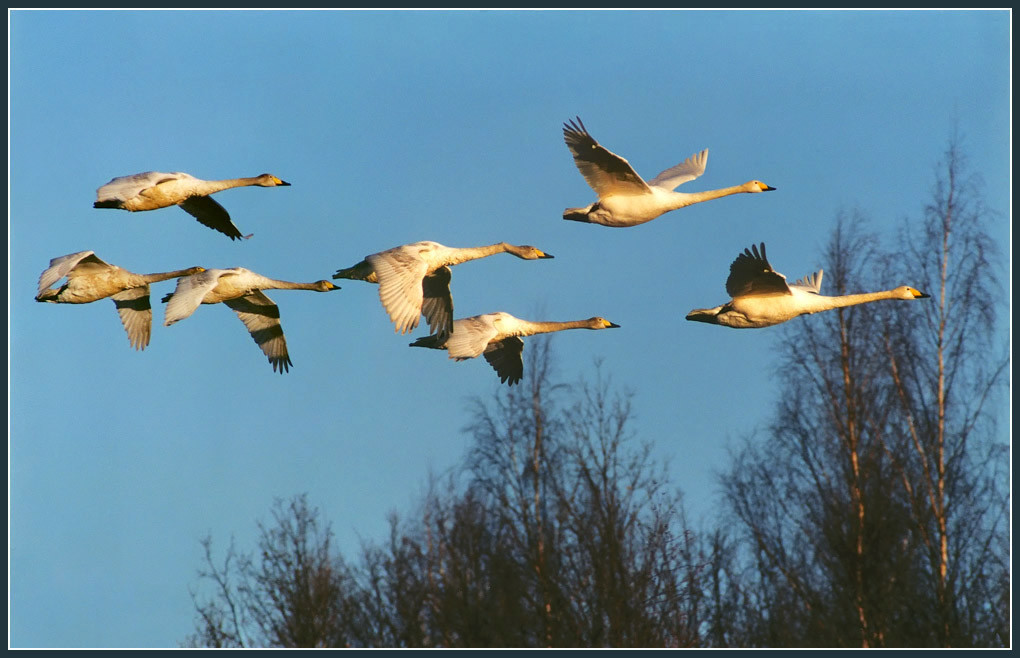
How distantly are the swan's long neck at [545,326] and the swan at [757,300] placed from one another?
86.9 inches

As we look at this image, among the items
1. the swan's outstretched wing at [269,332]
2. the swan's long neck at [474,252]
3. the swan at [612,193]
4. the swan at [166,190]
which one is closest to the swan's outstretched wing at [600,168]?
the swan at [612,193]

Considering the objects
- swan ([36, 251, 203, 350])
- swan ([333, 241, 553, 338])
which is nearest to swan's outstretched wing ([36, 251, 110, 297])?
swan ([36, 251, 203, 350])

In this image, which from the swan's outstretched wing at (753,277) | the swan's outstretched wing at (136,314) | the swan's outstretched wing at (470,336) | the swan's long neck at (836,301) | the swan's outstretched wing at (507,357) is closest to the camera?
the swan's outstretched wing at (753,277)

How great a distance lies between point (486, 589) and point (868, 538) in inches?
302

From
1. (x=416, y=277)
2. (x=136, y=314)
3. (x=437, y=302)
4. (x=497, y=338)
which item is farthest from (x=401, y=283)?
(x=136, y=314)

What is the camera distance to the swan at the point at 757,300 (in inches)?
708

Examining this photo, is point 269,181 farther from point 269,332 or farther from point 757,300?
point 757,300

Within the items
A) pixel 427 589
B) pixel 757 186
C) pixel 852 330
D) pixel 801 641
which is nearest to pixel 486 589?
pixel 427 589

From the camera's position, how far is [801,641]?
27781mm

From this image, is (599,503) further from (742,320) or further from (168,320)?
(168,320)

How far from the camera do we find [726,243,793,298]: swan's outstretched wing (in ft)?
58.7

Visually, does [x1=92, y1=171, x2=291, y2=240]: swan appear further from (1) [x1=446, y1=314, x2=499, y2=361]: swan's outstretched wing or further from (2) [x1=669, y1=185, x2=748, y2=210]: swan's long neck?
(2) [x1=669, y1=185, x2=748, y2=210]: swan's long neck

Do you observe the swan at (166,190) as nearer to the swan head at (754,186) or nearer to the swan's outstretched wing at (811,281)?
the swan head at (754,186)

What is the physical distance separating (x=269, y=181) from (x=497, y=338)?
3.55 meters
